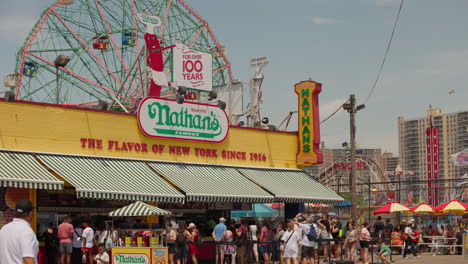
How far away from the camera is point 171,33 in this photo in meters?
51.1

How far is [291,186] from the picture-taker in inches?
1134

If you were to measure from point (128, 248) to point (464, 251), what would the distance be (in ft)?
51.1

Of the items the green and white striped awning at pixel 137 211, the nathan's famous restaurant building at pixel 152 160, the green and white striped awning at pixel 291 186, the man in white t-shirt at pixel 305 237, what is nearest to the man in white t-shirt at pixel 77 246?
the nathan's famous restaurant building at pixel 152 160

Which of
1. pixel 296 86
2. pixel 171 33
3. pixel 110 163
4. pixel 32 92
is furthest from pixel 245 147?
pixel 171 33

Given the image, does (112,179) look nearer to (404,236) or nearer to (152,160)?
(152,160)

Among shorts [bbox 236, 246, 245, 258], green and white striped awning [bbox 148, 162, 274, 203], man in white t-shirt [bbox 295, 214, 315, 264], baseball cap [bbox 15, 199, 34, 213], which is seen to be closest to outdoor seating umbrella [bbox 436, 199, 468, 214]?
green and white striped awning [bbox 148, 162, 274, 203]

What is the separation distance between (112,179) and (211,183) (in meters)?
4.08

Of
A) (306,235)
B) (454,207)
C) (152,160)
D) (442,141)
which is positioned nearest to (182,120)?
(152,160)

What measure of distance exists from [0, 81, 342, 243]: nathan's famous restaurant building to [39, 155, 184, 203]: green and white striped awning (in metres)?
0.03

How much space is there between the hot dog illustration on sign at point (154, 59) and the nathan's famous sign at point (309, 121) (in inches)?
233

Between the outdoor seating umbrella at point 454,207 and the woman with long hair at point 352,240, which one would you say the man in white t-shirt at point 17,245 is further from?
the outdoor seating umbrella at point 454,207

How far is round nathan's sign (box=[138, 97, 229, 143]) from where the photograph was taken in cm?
2519

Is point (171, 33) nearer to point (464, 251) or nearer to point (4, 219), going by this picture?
point (464, 251)

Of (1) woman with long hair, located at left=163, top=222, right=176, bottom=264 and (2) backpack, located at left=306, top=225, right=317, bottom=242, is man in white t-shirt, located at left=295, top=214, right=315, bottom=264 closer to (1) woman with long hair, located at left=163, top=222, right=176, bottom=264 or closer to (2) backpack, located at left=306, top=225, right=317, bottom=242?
(2) backpack, located at left=306, top=225, right=317, bottom=242
